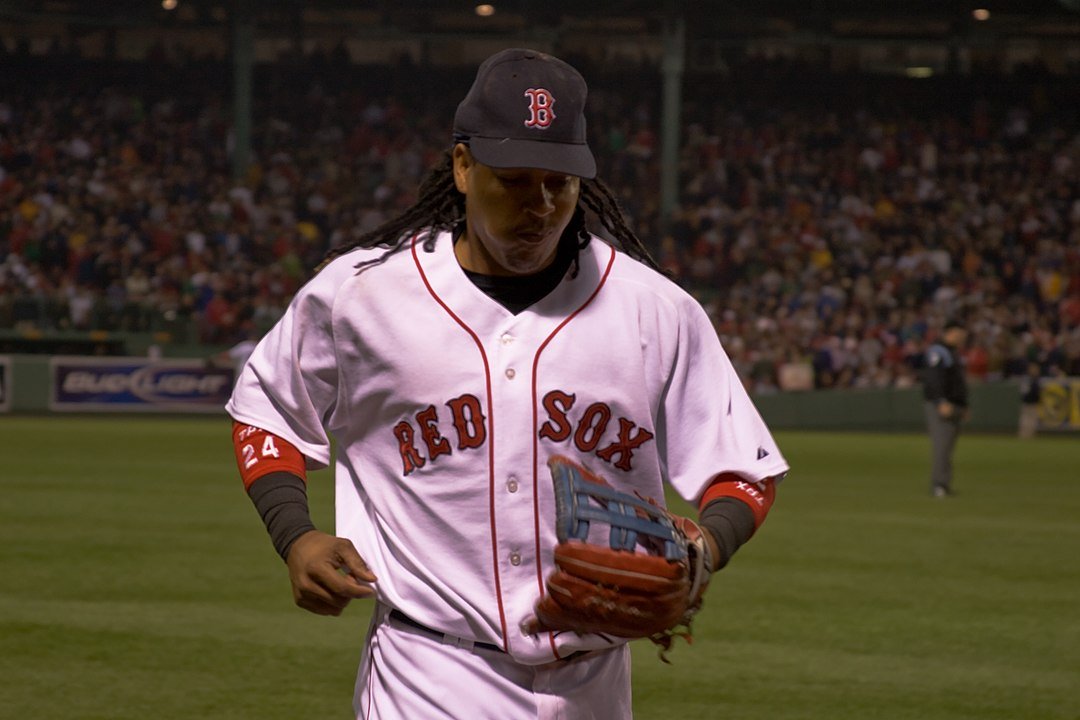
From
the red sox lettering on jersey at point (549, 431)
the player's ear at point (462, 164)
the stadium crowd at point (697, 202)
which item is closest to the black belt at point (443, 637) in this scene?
the red sox lettering on jersey at point (549, 431)

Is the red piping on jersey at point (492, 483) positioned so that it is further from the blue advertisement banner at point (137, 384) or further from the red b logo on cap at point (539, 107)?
the blue advertisement banner at point (137, 384)

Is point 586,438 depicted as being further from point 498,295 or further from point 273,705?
point 273,705

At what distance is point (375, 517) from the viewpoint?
3.03 m

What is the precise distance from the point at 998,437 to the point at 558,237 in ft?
77.7

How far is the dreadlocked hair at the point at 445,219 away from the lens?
10.2ft

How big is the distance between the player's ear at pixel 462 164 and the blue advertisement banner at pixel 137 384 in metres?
23.4

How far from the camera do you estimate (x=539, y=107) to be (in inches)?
111

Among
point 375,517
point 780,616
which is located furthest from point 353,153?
point 375,517

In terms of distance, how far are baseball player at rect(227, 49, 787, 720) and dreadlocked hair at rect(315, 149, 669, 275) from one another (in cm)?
6

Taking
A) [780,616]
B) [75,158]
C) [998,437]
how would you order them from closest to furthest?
1. [780,616]
2. [998,437]
3. [75,158]

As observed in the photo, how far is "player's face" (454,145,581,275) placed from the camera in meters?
2.79

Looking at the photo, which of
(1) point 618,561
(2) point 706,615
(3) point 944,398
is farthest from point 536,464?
(3) point 944,398

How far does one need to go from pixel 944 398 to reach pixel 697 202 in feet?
58.6

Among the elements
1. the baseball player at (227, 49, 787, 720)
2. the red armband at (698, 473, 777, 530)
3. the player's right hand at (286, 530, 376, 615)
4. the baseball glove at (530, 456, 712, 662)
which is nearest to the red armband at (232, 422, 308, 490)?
the baseball player at (227, 49, 787, 720)
